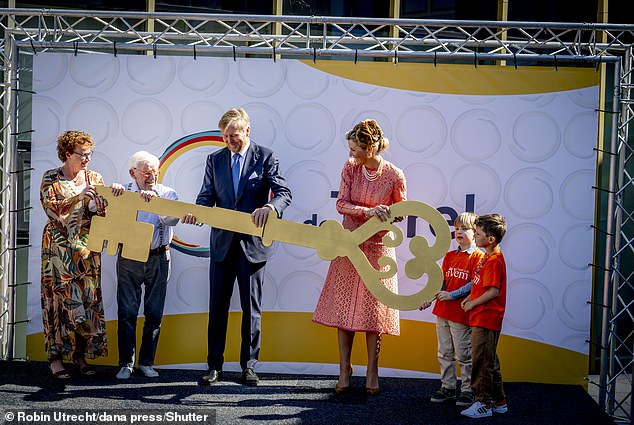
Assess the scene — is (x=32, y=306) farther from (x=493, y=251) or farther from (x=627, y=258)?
(x=627, y=258)

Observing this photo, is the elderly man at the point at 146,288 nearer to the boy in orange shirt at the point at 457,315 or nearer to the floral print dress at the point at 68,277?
the floral print dress at the point at 68,277

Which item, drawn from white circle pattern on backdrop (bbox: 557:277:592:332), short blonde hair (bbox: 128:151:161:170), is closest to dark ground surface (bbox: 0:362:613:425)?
white circle pattern on backdrop (bbox: 557:277:592:332)

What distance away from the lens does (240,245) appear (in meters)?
5.52

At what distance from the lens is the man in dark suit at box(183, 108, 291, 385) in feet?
18.2

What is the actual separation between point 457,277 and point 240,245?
1585mm

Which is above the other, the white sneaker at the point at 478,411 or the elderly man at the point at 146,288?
the elderly man at the point at 146,288

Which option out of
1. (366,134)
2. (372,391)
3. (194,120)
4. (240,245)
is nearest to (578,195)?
(366,134)

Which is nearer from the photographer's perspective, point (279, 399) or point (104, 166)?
point (279, 399)

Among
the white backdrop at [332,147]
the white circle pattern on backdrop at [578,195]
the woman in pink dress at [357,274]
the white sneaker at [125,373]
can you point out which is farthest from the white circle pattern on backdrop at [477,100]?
the white sneaker at [125,373]

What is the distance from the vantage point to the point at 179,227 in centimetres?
612

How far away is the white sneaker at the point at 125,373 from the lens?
562 cm

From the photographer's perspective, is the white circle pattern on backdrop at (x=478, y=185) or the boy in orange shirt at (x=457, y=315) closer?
the boy in orange shirt at (x=457, y=315)

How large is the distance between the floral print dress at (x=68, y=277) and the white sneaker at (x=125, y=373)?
178 millimetres

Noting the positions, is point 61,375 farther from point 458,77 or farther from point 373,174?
point 458,77
